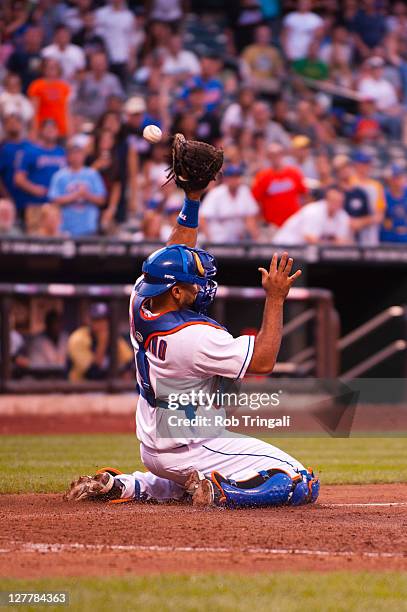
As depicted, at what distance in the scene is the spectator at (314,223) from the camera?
14477 millimetres

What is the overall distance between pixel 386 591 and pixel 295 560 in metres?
0.58

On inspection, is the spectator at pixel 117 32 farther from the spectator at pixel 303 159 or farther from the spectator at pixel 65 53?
the spectator at pixel 303 159

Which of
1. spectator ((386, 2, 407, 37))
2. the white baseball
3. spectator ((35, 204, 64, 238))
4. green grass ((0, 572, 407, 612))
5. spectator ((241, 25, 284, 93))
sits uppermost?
spectator ((386, 2, 407, 37))

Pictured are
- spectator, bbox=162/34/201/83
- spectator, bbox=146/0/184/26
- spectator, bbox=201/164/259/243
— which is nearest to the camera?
spectator, bbox=201/164/259/243

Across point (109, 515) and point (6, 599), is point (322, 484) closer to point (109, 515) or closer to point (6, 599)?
point (109, 515)

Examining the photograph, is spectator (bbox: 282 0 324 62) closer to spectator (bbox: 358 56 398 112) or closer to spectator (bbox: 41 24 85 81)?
spectator (bbox: 358 56 398 112)

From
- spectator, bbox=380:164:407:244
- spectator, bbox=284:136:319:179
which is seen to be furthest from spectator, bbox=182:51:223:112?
spectator, bbox=380:164:407:244

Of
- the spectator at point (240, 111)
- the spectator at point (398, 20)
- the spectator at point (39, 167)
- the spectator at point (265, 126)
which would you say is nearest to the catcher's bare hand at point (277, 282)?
the spectator at point (39, 167)

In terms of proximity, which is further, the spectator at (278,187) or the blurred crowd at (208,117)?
the spectator at (278,187)

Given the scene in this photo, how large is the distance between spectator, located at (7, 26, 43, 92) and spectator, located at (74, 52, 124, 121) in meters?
0.67

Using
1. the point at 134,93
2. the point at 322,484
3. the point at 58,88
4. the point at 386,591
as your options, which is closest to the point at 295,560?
the point at 386,591

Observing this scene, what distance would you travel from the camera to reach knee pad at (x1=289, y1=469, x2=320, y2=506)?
19.9 feet

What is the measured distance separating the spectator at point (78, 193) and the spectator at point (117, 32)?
3.06 m

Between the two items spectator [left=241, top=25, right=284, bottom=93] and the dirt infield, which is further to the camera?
spectator [left=241, top=25, right=284, bottom=93]
